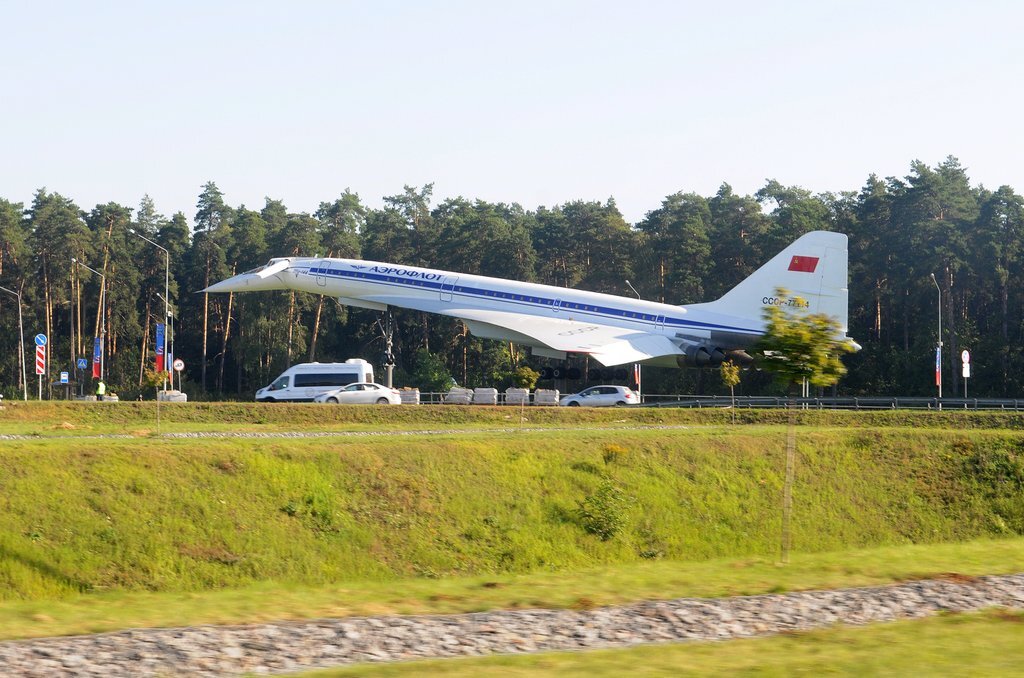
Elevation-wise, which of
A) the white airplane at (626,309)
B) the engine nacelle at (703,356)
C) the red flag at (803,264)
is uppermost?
the red flag at (803,264)

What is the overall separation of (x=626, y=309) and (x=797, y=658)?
4224 cm

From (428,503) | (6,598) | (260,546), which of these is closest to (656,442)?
(428,503)

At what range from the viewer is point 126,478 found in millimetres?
25391

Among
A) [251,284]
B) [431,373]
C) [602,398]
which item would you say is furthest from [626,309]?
[431,373]

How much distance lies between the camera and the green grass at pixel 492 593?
13.9 m

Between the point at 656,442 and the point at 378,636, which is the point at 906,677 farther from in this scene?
the point at 656,442

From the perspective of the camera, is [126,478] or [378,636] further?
[126,478]

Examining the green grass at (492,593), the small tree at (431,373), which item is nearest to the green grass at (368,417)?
the green grass at (492,593)

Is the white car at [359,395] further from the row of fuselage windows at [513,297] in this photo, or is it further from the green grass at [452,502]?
the green grass at [452,502]

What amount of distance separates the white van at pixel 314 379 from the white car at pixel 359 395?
0.71m

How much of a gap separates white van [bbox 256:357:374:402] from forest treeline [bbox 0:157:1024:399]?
27.2 metres

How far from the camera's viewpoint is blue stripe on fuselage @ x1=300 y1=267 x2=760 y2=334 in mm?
53375

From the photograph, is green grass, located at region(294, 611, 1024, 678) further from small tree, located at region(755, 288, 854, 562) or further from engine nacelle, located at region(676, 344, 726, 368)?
engine nacelle, located at region(676, 344, 726, 368)

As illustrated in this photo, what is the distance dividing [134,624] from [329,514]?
1357 centimetres
